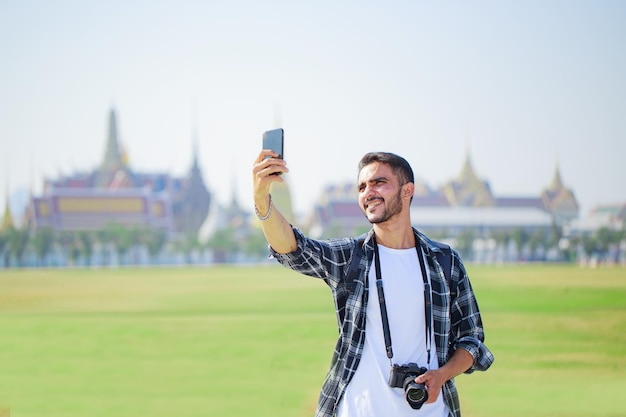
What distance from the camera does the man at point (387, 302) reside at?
1569mm

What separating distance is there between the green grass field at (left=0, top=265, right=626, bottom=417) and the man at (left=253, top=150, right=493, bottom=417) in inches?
109

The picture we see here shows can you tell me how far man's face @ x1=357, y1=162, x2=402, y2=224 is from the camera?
1.65 metres

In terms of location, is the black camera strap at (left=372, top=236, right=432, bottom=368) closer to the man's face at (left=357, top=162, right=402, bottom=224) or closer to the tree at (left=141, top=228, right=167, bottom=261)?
the man's face at (left=357, top=162, right=402, bottom=224)

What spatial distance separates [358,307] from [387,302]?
0.17ft

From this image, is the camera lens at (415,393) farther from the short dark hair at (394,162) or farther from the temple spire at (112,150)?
the temple spire at (112,150)

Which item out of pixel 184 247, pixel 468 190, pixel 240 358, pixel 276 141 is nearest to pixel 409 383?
pixel 276 141

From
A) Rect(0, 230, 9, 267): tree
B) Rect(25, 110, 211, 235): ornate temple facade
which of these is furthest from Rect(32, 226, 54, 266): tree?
Rect(25, 110, 211, 235): ornate temple facade

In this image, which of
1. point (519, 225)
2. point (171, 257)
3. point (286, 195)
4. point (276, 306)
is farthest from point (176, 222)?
point (276, 306)

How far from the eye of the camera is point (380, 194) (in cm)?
165

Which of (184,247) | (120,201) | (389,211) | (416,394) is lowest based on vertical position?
(184,247)

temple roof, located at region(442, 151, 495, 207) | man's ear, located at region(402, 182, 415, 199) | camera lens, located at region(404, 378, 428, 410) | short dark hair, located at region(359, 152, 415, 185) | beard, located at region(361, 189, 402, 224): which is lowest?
temple roof, located at region(442, 151, 495, 207)

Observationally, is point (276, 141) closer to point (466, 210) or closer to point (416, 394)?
point (416, 394)

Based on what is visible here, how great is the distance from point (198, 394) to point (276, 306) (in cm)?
701

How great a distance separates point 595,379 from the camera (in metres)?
5.71
